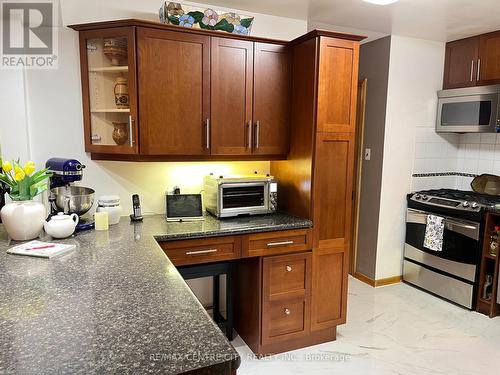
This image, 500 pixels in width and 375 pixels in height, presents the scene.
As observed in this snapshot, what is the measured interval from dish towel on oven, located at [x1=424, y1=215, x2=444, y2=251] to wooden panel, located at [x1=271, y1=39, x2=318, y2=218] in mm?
1493

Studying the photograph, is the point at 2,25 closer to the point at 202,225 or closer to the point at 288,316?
the point at 202,225

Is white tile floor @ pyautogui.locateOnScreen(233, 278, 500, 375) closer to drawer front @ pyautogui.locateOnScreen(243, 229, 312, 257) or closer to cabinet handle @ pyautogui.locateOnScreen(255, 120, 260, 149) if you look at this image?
drawer front @ pyautogui.locateOnScreen(243, 229, 312, 257)

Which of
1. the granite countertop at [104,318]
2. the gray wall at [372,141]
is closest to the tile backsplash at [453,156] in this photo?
the gray wall at [372,141]

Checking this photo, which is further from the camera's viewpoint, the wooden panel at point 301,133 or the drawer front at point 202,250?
the wooden panel at point 301,133

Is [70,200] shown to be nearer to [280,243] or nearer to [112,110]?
[112,110]

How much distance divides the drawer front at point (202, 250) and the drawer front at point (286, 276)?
25cm

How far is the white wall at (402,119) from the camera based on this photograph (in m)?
3.52

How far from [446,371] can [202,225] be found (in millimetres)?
A: 1813

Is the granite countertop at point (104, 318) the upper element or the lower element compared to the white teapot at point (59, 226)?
lower

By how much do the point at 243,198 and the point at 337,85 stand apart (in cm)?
99

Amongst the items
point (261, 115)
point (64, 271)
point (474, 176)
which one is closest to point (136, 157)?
point (261, 115)

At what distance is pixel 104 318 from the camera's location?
1.11 m

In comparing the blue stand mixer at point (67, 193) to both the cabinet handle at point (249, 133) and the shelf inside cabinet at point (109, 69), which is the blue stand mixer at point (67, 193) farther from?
the cabinet handle at point (249, 133)

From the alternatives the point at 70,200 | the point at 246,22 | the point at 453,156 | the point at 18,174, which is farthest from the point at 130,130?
the point at 453,156
